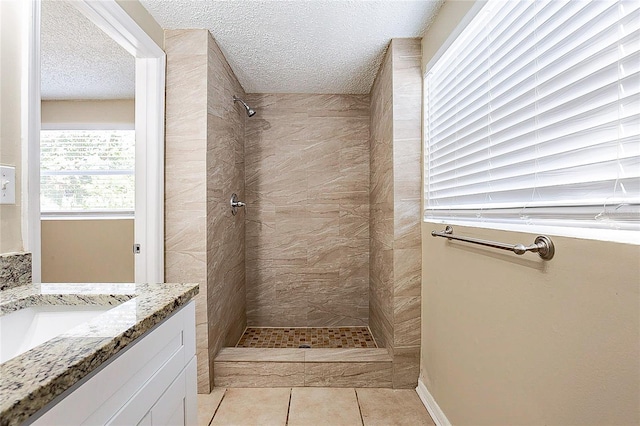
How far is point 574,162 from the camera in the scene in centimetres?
87

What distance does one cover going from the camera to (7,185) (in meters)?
1.08

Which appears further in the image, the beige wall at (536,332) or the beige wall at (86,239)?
the beige wall at (86,239)

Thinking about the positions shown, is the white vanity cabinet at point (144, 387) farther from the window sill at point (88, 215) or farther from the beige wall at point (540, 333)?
the window sill at point (88, 215)

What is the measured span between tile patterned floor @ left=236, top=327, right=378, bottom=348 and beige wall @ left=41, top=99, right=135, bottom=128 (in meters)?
2.46

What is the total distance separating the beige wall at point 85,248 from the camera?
3436mm

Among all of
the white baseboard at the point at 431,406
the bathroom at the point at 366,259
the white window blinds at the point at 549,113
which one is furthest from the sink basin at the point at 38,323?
the white baseboard at the point at 431,406

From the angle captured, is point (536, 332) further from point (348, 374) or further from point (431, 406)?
point (348, 374)

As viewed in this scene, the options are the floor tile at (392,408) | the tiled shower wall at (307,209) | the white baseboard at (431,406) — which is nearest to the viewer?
the white baseboard at (431,406)

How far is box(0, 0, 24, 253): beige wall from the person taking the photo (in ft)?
3.51

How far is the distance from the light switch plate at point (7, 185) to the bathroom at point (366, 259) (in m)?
0.03

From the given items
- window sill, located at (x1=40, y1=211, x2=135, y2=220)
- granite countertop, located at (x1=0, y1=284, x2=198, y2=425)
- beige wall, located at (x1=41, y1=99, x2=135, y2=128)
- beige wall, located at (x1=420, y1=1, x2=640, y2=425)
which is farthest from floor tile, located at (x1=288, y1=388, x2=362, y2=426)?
beige wall, located at (x1=41, y1=99, x2=135, y2=128)

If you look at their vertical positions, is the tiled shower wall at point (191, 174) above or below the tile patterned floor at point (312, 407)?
above

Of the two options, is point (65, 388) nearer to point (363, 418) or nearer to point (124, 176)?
point (363, 418)

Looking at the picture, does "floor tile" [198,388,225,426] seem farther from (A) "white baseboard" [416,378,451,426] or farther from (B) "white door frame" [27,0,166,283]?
(A) "white baseboard" [416,378,451,426]
